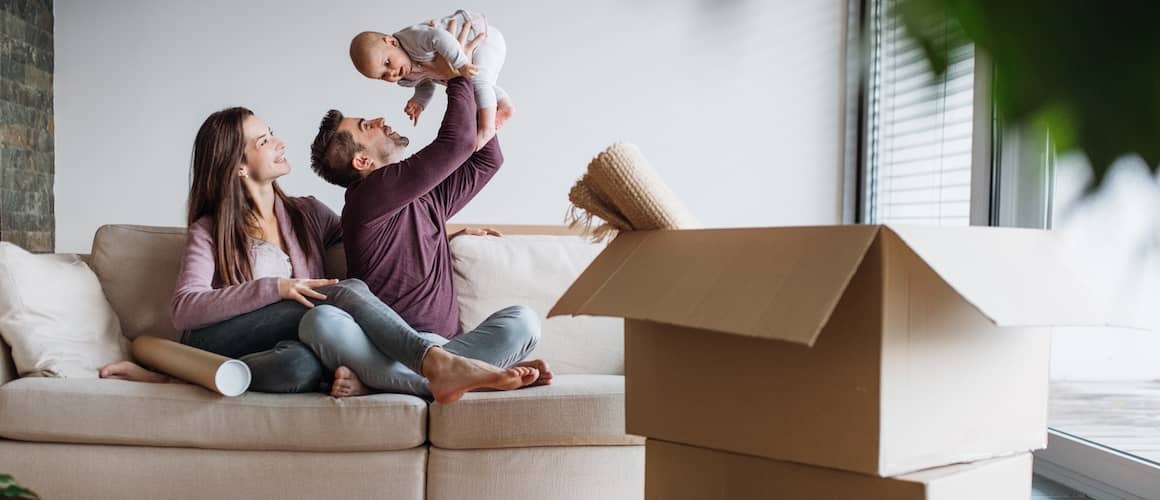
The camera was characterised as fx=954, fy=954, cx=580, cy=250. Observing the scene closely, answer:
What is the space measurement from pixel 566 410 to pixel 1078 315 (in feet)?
4.14

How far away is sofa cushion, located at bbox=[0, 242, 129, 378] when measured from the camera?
84.0 inches

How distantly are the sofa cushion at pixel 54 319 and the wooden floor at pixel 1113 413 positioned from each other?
7.33ft

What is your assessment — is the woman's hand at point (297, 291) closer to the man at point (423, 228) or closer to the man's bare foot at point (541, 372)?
the man at point (423, 228)

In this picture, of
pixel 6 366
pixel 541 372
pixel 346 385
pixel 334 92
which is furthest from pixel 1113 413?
pixel 334 92

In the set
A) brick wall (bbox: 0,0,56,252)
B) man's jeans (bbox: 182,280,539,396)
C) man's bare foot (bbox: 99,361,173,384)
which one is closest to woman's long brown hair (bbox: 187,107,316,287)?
man's jeans (bbox: 182,280,539,396)

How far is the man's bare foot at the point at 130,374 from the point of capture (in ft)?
7.14

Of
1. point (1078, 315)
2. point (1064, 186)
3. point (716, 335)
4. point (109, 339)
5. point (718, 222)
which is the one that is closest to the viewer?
point (1064, 186)

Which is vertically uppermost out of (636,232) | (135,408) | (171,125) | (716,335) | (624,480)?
(171,125)

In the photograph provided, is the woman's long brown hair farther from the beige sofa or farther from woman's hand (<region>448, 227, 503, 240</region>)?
woman's hand (<region>448, 227, 503, 240</region>)

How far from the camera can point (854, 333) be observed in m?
0.96

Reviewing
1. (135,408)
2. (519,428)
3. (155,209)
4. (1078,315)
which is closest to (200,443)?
(135,408)

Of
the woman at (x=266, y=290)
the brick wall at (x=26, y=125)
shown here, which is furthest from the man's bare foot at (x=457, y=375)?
the brick wall at (x=26, y=125)

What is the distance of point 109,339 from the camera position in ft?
7.61

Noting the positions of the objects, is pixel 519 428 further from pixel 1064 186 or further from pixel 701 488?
pixel 1064 186
